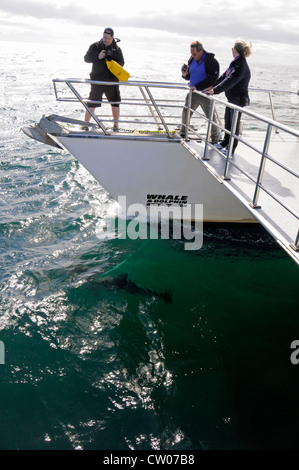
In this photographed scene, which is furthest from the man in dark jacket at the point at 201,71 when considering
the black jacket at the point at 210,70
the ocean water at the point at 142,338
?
the ocean water at the point at 142,338

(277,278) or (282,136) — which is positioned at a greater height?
(282,136)

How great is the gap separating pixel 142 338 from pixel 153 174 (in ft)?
9.81

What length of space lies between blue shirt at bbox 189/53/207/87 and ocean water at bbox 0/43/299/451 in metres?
2.86

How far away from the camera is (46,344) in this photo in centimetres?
478

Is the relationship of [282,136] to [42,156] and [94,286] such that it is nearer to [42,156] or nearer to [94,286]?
[94,286]

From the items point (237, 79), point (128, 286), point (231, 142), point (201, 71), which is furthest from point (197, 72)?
point (128, 286)

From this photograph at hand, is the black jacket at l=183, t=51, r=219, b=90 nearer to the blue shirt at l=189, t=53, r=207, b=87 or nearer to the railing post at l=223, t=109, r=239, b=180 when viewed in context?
the blue shirt at l=189, t=53, r=207, b=87

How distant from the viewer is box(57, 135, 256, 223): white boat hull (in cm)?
614

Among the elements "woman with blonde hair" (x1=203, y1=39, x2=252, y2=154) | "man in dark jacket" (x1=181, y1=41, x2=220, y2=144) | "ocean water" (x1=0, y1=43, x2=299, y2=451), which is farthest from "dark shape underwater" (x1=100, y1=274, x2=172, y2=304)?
"woman with blonde hair" (x1=203, y1=39, x2=252, y2=154)

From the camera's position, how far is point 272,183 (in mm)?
5168

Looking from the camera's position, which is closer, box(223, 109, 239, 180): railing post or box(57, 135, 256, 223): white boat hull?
box(223, 109, 239, 180): railing post

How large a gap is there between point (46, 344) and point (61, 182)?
627cm

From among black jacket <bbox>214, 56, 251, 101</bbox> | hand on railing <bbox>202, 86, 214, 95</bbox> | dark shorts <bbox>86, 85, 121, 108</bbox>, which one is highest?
black jacket <bbox>214, 56, 251, 101</bbox>

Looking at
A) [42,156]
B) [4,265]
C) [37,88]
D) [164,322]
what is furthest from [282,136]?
[37,88]
